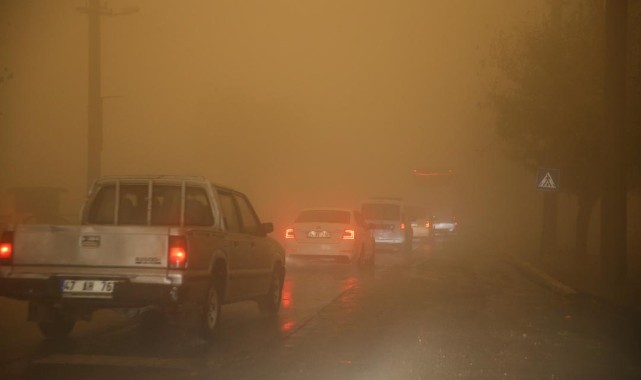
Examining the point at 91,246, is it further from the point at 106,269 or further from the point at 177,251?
Answer: the point at 177,251

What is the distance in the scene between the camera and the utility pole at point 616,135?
49.7 ft

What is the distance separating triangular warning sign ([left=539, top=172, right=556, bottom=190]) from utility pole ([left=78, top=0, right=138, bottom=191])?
12168 mm

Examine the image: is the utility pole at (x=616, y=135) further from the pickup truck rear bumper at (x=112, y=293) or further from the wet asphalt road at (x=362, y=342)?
the pickup truck rear bumper at (x=112, y=293)

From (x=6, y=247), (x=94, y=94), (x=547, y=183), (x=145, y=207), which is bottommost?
(x=6, y=247)

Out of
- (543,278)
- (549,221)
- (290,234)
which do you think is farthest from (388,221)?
(543,278)

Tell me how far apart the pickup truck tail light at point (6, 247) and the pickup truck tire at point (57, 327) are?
0.93 metres

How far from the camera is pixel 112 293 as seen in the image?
9148mm

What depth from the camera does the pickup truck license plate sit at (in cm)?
917

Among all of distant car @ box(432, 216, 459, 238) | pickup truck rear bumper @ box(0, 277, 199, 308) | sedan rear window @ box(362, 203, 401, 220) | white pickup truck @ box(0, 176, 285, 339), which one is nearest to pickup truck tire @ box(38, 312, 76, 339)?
white pickup truck @ box(0, 176, 285, 339)

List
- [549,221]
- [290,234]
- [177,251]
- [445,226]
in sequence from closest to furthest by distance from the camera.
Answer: [177,251], [290,234], [549,221], [445,226]

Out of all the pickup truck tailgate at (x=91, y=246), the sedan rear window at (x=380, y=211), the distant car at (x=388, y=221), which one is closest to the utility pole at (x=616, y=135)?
the pickup truck tailgate at (x=91, y=246)

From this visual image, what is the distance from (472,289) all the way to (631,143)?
625 cm

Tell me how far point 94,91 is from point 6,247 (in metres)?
11.5

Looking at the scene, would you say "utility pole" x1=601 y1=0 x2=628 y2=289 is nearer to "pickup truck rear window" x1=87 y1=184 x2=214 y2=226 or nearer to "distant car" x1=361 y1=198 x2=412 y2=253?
"pickup truck rear window" x1=87 y1=184 x2=214 y2=226
